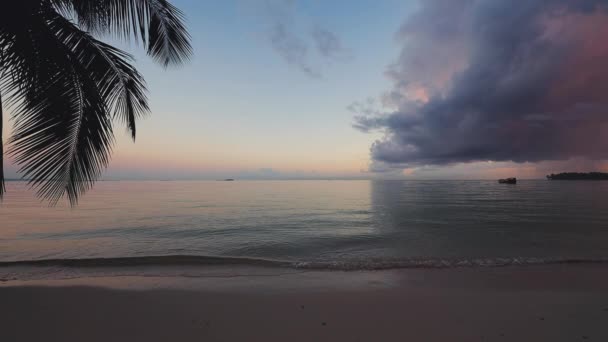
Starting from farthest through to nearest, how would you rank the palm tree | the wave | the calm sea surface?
the calm sea surface, the wave, the palm tree

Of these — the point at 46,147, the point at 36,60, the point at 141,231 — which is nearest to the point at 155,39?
the point at 36,60

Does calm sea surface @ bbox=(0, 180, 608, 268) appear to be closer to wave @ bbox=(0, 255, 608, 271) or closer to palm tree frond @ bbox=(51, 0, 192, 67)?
wave @ bbox=(0, 255, 608, 271)

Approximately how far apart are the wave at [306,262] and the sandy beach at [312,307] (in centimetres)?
93

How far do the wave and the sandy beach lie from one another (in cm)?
93

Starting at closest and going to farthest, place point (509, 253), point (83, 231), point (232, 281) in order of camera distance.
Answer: point (232, 281) → point (509, 253) → point (83, 231)

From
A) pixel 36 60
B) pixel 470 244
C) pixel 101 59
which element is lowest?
pixel 470 244

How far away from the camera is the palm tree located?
152 inches

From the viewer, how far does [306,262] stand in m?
9.59

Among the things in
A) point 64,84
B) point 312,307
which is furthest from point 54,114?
point 312,307

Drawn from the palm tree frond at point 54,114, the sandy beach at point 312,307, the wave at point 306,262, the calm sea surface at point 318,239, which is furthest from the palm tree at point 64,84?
the calm sea surface at point 318,239

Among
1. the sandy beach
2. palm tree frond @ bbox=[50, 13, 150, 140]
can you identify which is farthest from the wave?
palm tree frond @ bbox=[50, 13, 150, 140]

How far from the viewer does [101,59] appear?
5266mm

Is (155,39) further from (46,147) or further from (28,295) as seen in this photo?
(28,295)

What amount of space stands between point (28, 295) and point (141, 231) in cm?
958
